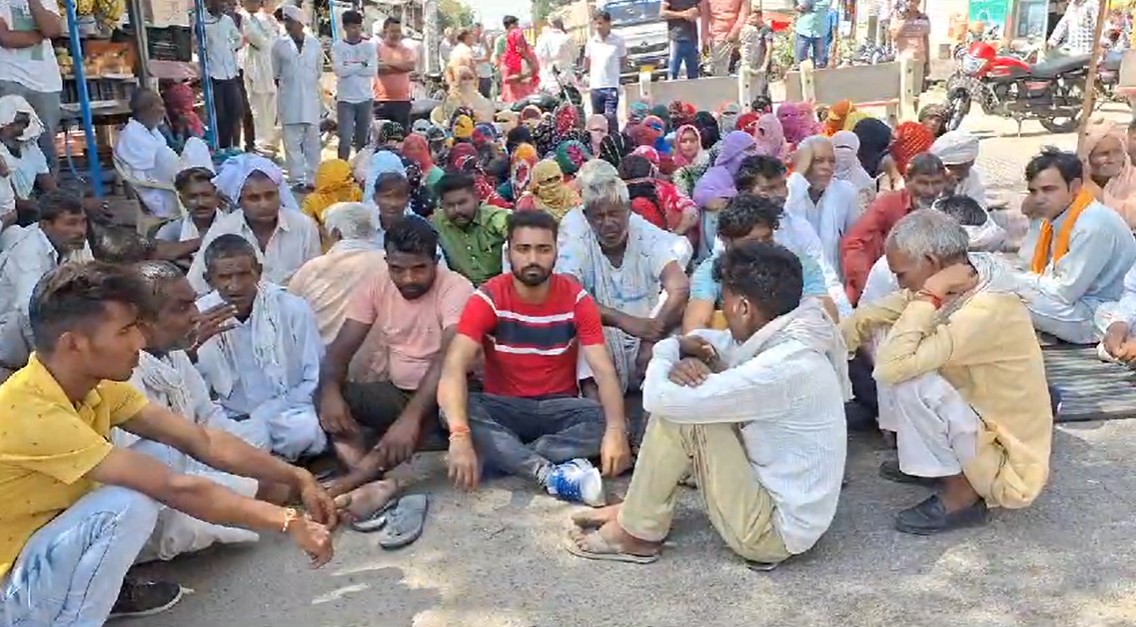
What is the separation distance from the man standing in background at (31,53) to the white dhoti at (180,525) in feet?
15.5

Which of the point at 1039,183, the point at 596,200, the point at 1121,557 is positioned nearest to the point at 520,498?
the point at 596,200

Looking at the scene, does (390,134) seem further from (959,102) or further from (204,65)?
(959,102)

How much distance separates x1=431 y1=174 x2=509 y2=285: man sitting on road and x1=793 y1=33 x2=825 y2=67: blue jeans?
10.6 meters

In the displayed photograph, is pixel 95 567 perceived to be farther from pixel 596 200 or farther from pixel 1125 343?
pixel 1125 343

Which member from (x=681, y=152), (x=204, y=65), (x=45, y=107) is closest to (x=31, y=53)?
(x=45, y=107)

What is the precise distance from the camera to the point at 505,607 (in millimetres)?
3137

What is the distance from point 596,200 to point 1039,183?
232 centimetres

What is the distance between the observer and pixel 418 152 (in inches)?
322

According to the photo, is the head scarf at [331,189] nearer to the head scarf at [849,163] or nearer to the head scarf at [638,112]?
the head scarf at [849,163]

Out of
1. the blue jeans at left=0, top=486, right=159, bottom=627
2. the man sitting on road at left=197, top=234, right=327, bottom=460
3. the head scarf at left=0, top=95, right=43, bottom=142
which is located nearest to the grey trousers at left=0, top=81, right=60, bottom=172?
the head scarf at left=0, top=95, right=43, bottom=142

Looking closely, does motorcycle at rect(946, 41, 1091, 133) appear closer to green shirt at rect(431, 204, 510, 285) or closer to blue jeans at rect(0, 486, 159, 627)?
green shirt at rect(431, 204, 510, 285)

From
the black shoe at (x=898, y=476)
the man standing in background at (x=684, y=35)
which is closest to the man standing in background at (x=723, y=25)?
the man standing in background at (x=684, y=35)

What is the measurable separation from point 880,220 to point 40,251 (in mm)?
4288

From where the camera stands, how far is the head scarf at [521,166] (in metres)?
7.38
